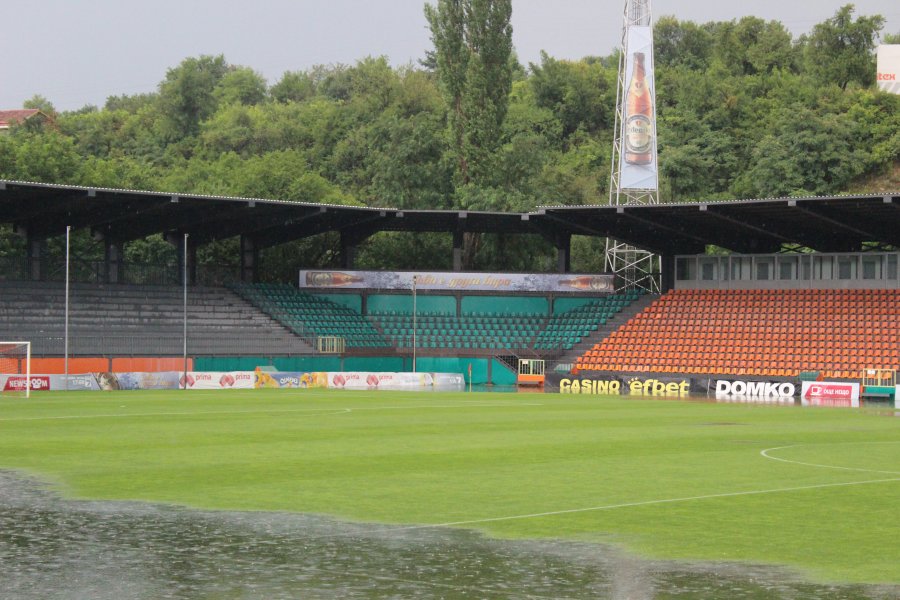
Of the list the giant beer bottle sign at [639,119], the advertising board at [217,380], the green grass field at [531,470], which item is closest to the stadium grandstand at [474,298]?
the advertising board at [217,380]

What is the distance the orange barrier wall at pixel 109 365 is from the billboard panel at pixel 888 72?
58.9 metres

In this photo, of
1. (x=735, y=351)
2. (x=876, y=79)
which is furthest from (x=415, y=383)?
(x=876, y=79)

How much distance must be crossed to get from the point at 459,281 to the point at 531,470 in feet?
165

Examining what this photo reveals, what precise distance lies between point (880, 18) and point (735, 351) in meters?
51.0

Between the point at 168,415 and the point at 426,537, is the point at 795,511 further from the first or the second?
the point at 168,415

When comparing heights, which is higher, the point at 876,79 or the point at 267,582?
the point at 876,79

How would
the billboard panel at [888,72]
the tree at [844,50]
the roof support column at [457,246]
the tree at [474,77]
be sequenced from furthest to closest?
the tree at [844,50] < the billboard panel at [888,72] < the tree at [474,77] < the roof support column at [457,246]

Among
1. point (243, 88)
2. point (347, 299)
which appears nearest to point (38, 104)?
→ point (243, 88)

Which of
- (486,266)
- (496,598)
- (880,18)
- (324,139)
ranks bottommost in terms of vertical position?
(496,598)

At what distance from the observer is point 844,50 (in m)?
101

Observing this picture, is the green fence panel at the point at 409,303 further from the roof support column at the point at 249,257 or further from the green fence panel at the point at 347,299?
the roof support column at the point at 249,257

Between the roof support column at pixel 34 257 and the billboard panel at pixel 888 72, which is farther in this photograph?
the billboard panel at pixel 888 72

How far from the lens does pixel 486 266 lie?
85.8 meters

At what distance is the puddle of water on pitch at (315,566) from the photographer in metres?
12.5
